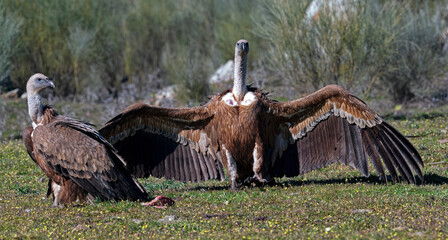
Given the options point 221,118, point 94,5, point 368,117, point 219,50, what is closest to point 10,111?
point 94,5

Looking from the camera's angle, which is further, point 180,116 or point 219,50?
point 219,50

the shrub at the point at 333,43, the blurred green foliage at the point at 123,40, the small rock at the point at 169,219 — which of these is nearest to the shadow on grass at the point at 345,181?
the small rock at the point at 169,219

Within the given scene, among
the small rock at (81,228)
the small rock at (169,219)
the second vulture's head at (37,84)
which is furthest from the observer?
the second vulture's head at (37,84)

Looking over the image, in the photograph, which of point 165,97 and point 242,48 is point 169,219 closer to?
point 242,48

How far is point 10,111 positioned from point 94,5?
22.9ft

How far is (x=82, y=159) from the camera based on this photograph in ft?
28.0

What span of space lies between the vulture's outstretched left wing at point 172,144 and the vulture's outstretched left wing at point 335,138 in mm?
1059

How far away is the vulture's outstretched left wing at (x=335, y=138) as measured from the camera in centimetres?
944

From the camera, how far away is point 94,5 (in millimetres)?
25859

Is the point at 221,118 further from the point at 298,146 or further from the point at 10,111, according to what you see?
the point at 10,111

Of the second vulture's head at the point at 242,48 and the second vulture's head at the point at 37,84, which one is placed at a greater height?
the second vulture's head at the point at 242,48

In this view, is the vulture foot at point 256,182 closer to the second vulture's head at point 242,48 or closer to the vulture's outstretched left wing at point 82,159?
the vulture's outstretched left wing at point 82,159

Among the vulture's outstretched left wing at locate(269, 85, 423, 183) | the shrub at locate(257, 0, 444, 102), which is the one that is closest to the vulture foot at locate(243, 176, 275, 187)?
the vulture's outstretched left wing at locate(269, 85, 423, 183)

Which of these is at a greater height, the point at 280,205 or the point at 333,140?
the point at 333,140
